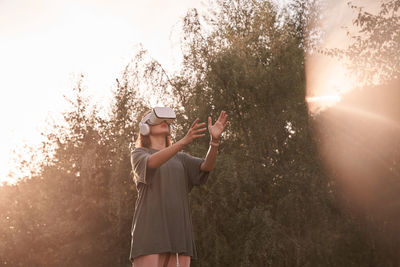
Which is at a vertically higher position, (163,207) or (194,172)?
(194,172)

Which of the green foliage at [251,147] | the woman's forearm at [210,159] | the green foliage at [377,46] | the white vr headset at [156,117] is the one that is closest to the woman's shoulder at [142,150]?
the white vr headset at [156,117]

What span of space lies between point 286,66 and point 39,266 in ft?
42.7

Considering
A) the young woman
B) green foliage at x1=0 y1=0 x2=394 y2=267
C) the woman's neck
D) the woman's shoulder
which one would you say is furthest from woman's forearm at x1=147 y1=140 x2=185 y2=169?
green foliage at x1=0 y1=0 x2=394 y2=267

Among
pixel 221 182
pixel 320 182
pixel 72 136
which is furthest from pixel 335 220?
pixel 72 136

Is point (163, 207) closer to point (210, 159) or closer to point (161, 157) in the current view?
point (161, 157)

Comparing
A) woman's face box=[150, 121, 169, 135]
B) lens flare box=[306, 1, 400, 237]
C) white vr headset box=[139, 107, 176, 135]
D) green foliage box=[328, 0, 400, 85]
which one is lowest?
lens flare box=[306, 1, 400, 237]

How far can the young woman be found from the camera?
308 cm

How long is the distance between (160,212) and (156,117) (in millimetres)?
699

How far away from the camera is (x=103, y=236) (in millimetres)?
15875

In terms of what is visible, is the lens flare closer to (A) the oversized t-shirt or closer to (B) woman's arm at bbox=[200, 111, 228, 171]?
(B) woman's arm at bbox=[200, 111, 228, 171]

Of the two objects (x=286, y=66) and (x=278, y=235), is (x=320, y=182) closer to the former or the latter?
(x=278, y=235)

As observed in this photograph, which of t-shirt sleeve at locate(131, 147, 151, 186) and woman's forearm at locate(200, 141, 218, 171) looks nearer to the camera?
t-shirt sleeve at locate(131, 147, 151, 186)

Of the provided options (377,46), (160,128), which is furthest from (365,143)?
(160,128)

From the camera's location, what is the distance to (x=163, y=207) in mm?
3178
